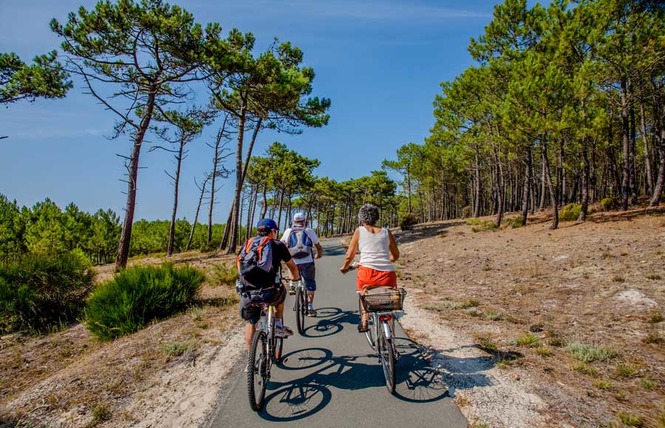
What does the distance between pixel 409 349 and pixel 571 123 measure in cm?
1677

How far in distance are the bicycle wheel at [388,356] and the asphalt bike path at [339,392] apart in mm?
162

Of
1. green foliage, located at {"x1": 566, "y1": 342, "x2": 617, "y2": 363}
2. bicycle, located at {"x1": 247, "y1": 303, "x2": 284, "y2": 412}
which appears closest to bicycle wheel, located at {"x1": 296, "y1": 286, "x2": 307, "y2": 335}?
bicycle, located at {"x1": 247, "y1": 303, "x2": 284, "y2": 412}

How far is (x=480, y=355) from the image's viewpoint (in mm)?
5570

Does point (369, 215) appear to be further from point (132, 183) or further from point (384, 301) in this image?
point (132, 183)

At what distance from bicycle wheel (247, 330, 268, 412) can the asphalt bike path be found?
16cm

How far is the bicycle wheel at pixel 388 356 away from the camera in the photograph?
13.8 ft

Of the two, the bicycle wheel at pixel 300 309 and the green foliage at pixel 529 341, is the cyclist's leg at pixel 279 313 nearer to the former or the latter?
the bicycle wheel at pixel 300 309

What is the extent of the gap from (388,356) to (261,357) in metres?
1.55

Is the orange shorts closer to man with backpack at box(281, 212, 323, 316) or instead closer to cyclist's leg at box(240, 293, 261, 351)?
cyclist's leg at box(240, 293, 261, 351)

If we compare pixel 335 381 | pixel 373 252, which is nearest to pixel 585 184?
pixel 373 252

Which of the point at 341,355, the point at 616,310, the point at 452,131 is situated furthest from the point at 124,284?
the point at 452,131

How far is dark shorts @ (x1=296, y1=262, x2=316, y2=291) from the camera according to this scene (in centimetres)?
723

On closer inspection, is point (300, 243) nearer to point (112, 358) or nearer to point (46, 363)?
point (112, 358)

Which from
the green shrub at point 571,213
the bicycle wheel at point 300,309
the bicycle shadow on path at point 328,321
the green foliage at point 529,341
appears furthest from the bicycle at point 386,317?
the green shrub at point 571,213
